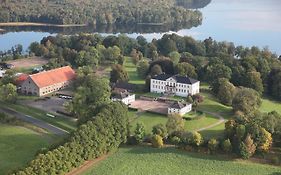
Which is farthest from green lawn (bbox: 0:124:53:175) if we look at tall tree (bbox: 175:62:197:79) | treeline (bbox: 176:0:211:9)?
treeline (bbox: 176:0:211:9)

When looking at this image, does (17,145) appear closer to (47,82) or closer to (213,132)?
(213,132)

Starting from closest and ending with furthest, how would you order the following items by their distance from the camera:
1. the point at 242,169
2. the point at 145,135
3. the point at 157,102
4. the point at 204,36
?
the point at 242,169 < the point at 145,135 < the point at 157,102 < the point at 204,36

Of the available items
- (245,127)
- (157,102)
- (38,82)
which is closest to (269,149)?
(245,127)

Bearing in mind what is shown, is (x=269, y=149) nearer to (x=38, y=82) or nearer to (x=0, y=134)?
(x=0, y=134)

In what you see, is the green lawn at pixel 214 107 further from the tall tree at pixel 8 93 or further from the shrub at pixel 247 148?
the tall tree at pixel 8 93

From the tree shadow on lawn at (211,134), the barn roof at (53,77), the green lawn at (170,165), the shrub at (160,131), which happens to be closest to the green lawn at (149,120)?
the shrub at (160,131)

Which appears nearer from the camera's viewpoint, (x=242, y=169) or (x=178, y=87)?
(x=242, y=169)
